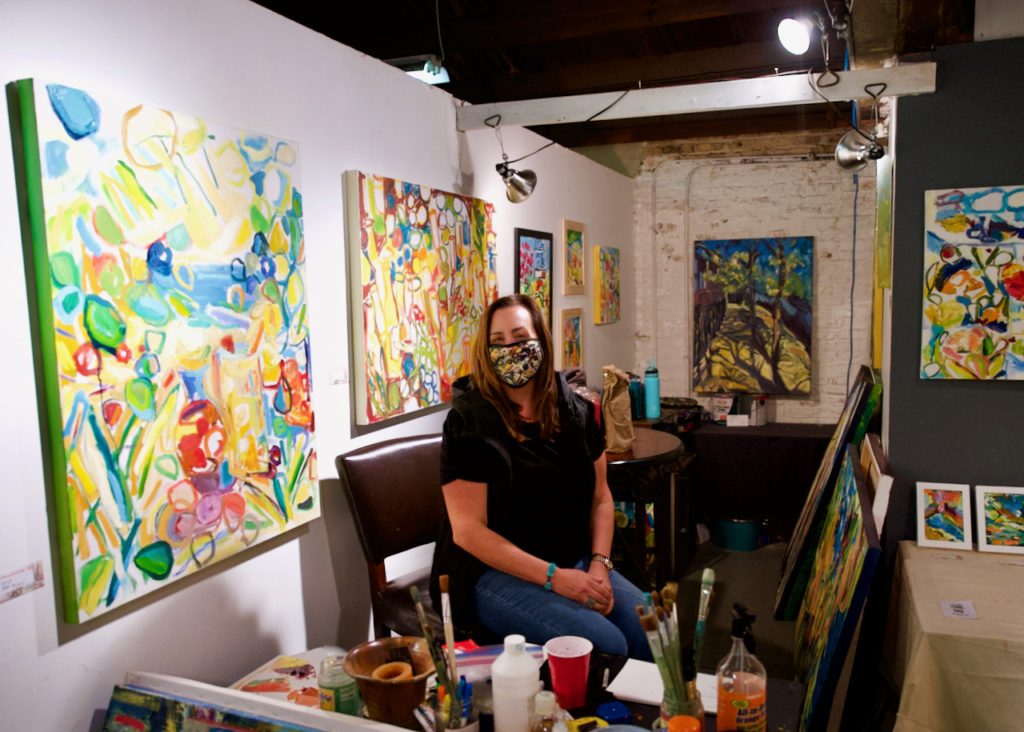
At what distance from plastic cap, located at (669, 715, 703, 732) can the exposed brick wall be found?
194 inches

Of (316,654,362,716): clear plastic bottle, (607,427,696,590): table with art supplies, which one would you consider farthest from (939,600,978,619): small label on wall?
(316,654,362,716): clear plastic bottle

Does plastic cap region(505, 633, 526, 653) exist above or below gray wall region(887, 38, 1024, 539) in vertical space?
below

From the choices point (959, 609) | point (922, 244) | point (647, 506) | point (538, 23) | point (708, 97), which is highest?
point (538, 23)

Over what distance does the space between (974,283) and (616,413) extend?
1494mm

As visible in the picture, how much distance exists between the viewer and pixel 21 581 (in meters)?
1.53

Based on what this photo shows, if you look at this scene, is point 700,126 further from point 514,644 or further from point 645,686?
point 514,644

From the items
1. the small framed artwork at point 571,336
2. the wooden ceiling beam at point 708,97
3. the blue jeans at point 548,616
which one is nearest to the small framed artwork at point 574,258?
the small framed artwork at point 571,336

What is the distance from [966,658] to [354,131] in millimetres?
2384

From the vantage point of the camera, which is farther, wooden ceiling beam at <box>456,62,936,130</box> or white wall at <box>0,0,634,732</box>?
wooden ceiling beam at <box>456,62,936,130</box>

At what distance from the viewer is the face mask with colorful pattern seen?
2211 millimetres

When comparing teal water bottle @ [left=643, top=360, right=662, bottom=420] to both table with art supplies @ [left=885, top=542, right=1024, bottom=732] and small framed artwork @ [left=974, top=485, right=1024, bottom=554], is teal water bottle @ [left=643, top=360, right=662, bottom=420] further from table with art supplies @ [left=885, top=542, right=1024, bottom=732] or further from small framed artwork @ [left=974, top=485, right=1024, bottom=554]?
table with art supplies @ [left=885, top=542, right=1024, bottom=732]

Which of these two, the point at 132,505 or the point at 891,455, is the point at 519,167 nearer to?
the point at 891,455

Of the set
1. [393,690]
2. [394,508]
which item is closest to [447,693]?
[393,690]

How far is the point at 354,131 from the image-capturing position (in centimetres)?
265
